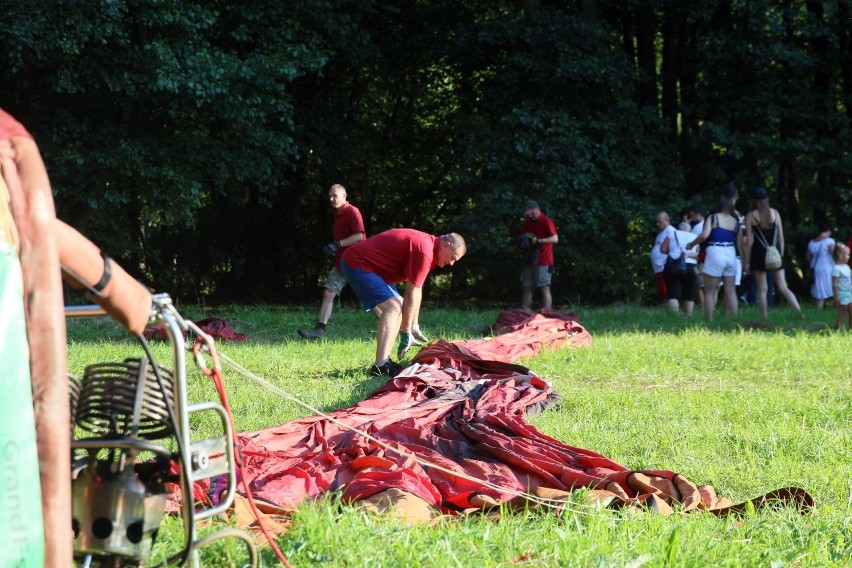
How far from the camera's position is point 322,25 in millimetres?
21688

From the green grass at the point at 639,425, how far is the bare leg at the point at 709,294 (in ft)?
0.66

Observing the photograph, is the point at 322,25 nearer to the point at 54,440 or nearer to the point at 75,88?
the point at 75,88

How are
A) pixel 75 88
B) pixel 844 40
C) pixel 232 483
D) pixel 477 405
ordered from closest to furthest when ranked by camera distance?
1. pixel 232 483
2. pixel 477 405
3. pixel 75 88
4. pixel 844 40

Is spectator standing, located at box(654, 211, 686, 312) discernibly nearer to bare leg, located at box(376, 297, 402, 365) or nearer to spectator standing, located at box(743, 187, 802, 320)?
spectator standing, located at box(743, 187, 802, 320)

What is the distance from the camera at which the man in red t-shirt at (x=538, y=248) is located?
58.5 feet

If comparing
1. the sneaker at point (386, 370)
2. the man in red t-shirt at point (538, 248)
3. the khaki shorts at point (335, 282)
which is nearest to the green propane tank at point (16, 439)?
the sneaker at point (386, 370)

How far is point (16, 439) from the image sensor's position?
263cm

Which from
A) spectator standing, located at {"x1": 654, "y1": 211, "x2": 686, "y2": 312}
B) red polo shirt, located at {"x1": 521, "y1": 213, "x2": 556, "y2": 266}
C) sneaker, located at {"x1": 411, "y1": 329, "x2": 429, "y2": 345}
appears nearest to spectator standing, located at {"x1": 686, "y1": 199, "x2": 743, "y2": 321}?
spectator standing, located at {"x1": 654, "y1": 211, "x2": 686, "y2": 312}

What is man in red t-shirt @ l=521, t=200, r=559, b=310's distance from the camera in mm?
17828

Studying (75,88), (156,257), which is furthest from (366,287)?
(156,257)

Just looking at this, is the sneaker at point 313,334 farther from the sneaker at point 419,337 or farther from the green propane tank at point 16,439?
the green propane tank at point 16,439

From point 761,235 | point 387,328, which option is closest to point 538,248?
point 761,235

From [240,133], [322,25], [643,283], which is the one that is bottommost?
[643,283]

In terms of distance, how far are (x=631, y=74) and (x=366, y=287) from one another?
1549 centimetres
